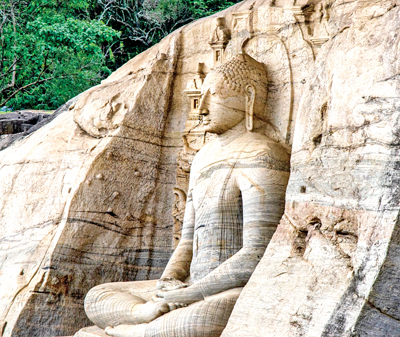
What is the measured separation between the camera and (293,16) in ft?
20.1

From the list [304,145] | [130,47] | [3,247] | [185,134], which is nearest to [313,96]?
[304,145]

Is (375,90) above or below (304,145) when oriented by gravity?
above

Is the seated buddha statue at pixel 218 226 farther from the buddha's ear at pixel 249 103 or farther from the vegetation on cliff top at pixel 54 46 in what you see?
the vegetation on cliff top at pixel 54 46

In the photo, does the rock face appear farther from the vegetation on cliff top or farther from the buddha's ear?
the vegetation on cliff top

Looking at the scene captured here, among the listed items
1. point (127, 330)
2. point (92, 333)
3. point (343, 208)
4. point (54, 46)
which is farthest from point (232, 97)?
A: point (54, 46)

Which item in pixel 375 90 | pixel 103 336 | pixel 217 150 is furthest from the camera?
pixel 217 150

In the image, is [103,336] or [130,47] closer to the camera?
[103,336]

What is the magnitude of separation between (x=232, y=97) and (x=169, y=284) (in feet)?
5.41

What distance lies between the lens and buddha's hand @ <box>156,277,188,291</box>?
5289 millimetres

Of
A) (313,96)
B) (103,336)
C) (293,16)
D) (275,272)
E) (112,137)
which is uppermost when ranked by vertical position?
(293,16)

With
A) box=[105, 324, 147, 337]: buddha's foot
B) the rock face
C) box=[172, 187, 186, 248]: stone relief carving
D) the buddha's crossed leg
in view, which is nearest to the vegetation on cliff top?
the rock face

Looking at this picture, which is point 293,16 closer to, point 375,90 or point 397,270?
point 375,90

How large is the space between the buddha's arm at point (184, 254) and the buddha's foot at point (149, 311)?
45cm

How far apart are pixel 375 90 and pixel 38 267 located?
3.75 meters
